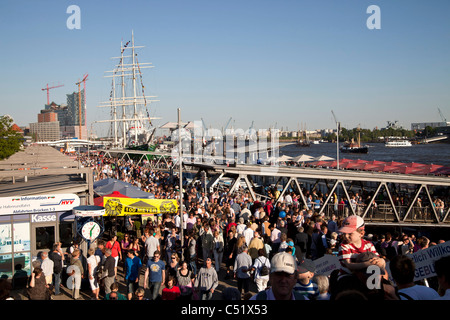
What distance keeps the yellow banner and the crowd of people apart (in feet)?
1.79

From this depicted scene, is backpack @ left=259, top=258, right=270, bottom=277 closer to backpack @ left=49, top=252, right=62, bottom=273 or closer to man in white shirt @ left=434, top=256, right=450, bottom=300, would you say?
backpack @ left=49, top=252, right=62, bottom=273

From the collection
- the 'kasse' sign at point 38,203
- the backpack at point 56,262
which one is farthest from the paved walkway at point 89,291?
the 'kasse' sign at point 38,203

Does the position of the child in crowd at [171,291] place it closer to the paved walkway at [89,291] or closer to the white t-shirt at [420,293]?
the paved walkway at [89,291]

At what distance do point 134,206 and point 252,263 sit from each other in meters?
5.67

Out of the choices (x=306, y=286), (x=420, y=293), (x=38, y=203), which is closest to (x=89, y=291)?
(x=38, y=203)

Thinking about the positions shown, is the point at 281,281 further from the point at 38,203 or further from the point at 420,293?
the point at 38,203

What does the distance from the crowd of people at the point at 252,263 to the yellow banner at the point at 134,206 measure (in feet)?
1.79

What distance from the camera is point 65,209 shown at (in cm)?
1134

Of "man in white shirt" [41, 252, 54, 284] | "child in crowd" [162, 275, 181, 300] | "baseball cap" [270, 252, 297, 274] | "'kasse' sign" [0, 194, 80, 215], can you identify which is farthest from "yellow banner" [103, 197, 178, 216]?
"baseball cap" [270, 252, 297, 274]

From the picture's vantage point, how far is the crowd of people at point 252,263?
3.92 m

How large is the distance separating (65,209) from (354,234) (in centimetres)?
860

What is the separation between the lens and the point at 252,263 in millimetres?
10539
